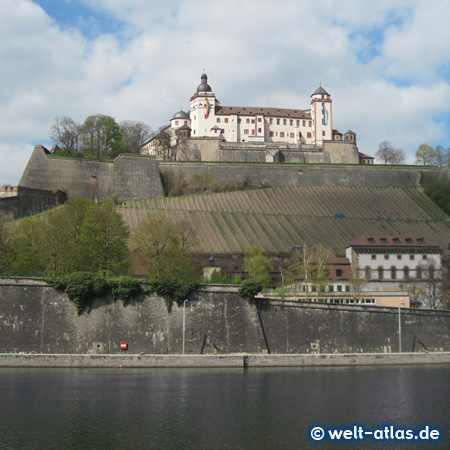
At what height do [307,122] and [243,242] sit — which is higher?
[307,122]

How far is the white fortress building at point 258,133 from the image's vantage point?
4185 inches

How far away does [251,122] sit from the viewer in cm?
11625

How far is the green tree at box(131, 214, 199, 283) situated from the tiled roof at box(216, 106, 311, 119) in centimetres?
6108

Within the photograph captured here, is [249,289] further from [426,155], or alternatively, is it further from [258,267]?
[426,155]

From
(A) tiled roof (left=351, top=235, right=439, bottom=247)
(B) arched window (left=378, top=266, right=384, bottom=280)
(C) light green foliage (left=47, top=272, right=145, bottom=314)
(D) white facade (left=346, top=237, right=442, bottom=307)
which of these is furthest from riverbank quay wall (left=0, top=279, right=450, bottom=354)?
(A) tiled roof (left=351, top=235, right=439, bottom=247)

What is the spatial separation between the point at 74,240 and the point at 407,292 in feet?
80.3

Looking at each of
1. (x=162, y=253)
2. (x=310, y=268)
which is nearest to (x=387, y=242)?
(x=310, y=268)

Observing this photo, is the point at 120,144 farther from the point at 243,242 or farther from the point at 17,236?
the point at 17,236

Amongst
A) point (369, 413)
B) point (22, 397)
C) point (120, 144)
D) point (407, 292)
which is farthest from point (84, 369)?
point (120, 144)

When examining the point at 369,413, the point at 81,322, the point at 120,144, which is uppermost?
the point at 120,144

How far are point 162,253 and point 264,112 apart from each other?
69522 millimetres

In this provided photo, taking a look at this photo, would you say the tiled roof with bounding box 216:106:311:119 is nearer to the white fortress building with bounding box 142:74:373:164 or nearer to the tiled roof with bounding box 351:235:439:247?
the white fortress building with bounding box 142:74:373:164

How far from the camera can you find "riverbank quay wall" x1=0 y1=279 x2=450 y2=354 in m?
41.4

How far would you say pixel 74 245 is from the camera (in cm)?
4744
